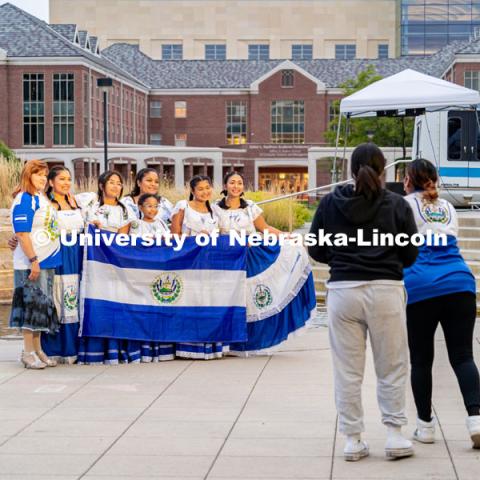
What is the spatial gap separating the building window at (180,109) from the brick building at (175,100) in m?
0.08

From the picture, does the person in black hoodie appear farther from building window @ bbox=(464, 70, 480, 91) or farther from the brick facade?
building window @ bbox=(464, 70, 480, 91)

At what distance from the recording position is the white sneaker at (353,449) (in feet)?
20.6

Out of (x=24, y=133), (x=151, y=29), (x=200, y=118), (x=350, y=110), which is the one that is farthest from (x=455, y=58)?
(x=151, y=29)

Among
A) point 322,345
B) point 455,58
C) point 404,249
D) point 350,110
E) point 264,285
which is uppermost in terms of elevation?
point 455,58

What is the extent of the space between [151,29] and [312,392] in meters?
117

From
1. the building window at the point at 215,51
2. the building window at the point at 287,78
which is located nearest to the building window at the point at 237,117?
the building window at the point at 287,78

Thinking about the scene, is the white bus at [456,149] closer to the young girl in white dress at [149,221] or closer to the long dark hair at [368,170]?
the young girl in white dress at [149,221]

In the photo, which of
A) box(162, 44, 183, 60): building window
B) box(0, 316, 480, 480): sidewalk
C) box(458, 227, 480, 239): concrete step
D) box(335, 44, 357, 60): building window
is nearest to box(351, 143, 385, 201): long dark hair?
box(0, 316, 480, 480): sidewalk

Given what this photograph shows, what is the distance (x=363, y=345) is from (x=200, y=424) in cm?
160

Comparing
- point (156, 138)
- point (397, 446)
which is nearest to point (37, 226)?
point (397, 446)

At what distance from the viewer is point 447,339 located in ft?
21.9

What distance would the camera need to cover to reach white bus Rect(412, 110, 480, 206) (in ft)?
97.7

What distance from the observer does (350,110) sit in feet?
67.2

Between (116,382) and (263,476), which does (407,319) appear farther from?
(116,382)
